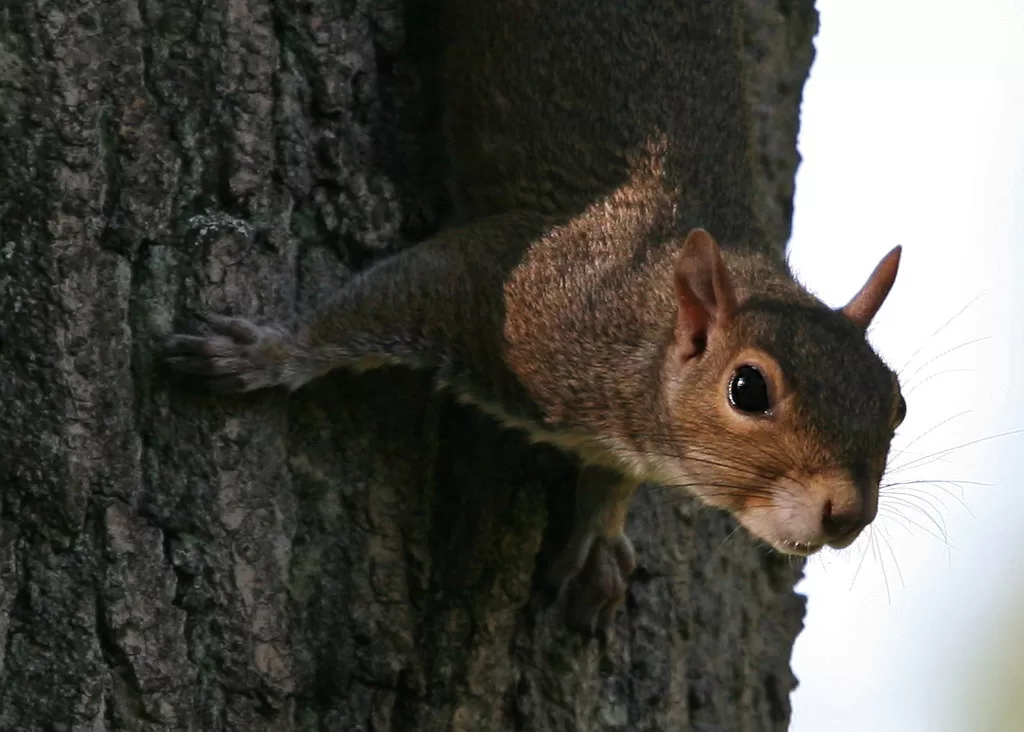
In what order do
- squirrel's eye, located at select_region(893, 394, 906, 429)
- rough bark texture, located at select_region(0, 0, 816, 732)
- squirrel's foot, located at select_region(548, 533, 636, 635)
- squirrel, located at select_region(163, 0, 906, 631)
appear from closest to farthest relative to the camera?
rough bark texture, located at select_region(0, 0, 816, 732) < squirrel, located at select_region(163, 0, 906, 631) < squirrel's eye, located at select_region(893, 394, 906, 429) < squirrel's foot, located at select_region(548, 533, 636, 635)

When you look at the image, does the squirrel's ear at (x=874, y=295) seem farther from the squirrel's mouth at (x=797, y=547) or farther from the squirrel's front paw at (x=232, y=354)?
the squirrel's front paw at (x=232, y=354)

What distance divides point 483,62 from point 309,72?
52cm

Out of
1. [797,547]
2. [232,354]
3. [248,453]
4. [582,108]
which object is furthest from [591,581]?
[582,108]

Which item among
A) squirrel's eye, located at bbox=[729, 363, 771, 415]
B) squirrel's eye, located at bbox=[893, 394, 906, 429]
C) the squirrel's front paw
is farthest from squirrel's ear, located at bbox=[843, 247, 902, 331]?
the squirrel's front paw

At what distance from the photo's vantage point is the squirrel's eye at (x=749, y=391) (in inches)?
98.0

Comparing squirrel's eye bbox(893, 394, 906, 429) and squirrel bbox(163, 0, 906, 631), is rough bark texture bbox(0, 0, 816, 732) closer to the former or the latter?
squirrel bbox(163, 0, 906, 631)

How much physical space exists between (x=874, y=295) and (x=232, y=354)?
3.99ft

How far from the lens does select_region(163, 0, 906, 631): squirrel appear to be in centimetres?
243

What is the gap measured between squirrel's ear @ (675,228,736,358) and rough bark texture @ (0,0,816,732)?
0.41m

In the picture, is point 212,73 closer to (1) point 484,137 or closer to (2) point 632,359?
(1) point 484,137

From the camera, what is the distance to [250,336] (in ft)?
7.91

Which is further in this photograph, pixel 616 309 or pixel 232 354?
pixel 616 309

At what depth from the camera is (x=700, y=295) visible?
261cm

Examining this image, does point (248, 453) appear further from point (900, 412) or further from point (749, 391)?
point (900, 412)
